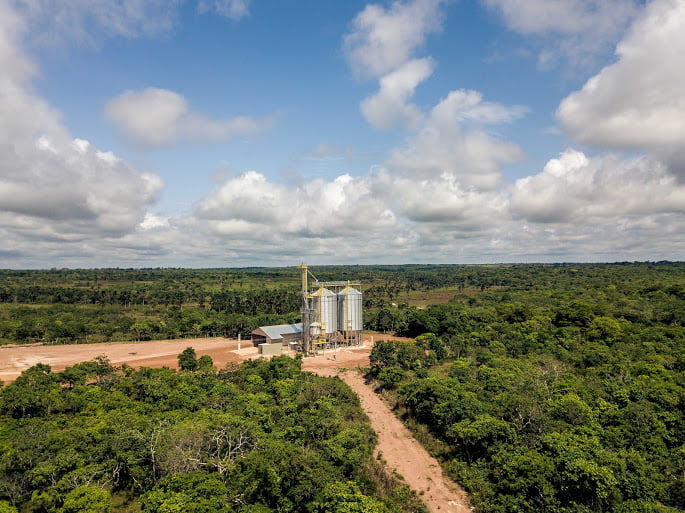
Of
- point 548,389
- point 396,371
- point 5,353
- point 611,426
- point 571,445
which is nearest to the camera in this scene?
point 571,445

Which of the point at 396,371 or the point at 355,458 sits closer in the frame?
the point at 355,458

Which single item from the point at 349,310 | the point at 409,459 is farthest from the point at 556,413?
the point at 349,310

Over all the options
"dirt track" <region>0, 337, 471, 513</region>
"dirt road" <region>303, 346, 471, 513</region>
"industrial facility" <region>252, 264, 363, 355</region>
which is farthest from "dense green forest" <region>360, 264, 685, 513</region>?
"industrial facility" <region>252, 264, 363, 355</region>

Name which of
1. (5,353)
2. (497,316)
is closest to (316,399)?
(497,316)

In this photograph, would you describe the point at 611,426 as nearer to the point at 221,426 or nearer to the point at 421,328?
the point at 221,426

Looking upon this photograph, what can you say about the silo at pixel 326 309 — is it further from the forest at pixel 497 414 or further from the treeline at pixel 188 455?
the treeline at pixel 188 455

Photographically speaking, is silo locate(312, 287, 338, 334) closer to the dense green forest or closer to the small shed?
the small shed

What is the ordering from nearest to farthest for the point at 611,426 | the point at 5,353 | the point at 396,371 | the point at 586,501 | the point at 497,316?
the point at 586,501 < the point at 611,426 < the point at 396,371 < the point at 5,353 < the point at 497,316

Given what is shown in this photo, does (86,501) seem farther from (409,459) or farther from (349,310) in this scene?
(349,310)

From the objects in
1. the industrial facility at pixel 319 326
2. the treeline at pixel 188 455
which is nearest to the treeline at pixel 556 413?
the treeline at pixel 188 455
